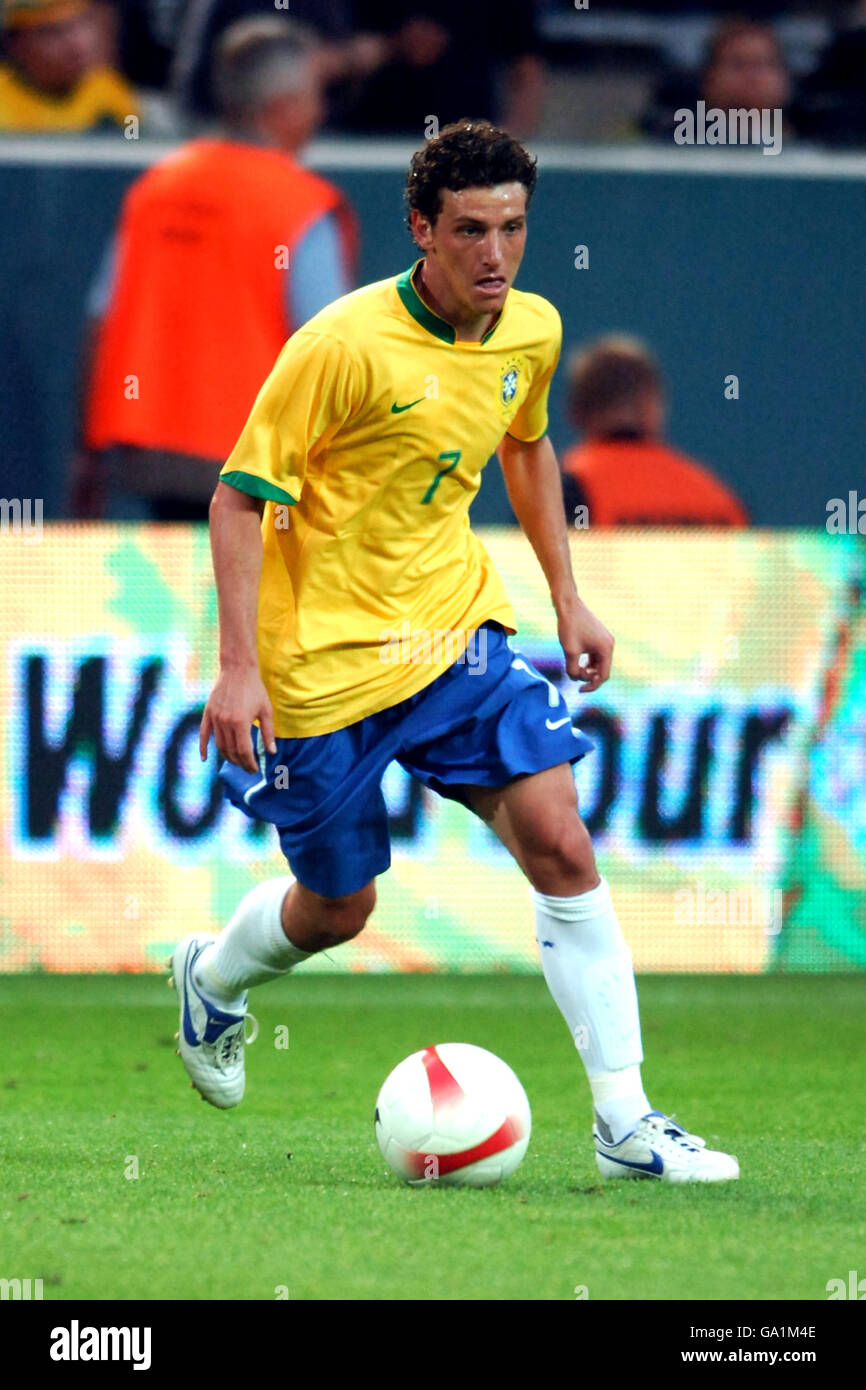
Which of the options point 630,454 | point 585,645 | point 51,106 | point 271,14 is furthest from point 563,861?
point 51,106

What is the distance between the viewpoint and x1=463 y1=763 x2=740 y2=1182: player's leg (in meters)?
4.14

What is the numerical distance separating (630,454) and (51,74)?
308cm

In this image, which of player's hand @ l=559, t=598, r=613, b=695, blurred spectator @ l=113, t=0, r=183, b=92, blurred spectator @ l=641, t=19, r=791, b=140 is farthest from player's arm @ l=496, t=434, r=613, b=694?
blurred spectator @ l=113, t=0, r=183, b=92

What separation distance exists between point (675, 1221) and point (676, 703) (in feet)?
13.4

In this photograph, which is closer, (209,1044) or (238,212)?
(209,1044)

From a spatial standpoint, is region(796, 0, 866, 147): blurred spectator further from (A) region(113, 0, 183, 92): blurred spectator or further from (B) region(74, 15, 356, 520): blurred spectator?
(A) region(113, 0, 183, 92): blurred spectator

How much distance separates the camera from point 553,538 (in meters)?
4.60

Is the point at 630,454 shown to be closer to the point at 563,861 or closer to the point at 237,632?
the point at 563,861

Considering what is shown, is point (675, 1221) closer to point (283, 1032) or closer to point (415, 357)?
point (415, 357)

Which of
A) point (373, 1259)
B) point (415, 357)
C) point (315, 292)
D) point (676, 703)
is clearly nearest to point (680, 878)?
point (676, 703)

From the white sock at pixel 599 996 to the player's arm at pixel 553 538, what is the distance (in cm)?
51

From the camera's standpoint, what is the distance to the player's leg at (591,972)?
4141 millimetres

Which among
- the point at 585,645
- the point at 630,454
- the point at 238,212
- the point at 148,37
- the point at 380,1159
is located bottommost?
the point at 380,1159

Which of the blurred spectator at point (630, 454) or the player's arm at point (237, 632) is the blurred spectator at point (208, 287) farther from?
the player's arm at point (237, 632)
